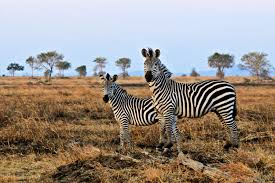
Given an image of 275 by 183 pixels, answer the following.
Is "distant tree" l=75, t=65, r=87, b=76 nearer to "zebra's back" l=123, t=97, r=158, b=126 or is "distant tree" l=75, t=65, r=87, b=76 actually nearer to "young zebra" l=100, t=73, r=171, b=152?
"young zebra" l=100, t=73, r=171, b=152

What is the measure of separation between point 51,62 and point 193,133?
3204 inches

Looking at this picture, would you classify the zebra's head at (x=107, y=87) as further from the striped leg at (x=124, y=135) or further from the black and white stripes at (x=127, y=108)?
the striped leg at (x=124, y=135)

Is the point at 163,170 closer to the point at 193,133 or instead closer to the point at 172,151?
the point at 172,151

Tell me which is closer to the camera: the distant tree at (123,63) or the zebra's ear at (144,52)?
the zebra's ear at (144,52)

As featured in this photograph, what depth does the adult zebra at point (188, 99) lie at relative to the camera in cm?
950

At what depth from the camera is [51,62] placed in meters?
90.3

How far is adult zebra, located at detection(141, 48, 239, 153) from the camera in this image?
9.50 meters

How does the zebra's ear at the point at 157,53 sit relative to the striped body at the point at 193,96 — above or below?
above

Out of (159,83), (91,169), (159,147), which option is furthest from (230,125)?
(91,169)

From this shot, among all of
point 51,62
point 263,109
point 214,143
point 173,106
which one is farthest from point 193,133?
point 51,62

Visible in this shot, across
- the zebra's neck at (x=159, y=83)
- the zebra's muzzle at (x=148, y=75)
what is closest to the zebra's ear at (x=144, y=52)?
the zebra's muzzle at (x=148, y=75)

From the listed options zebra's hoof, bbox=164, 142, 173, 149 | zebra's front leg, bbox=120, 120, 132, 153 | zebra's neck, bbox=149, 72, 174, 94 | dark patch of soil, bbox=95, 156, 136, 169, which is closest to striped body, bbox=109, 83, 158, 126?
zebra's front leg, bbox=120, 120, 132, 153

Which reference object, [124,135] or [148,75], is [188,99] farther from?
[124,135]

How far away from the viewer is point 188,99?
32.3ft
